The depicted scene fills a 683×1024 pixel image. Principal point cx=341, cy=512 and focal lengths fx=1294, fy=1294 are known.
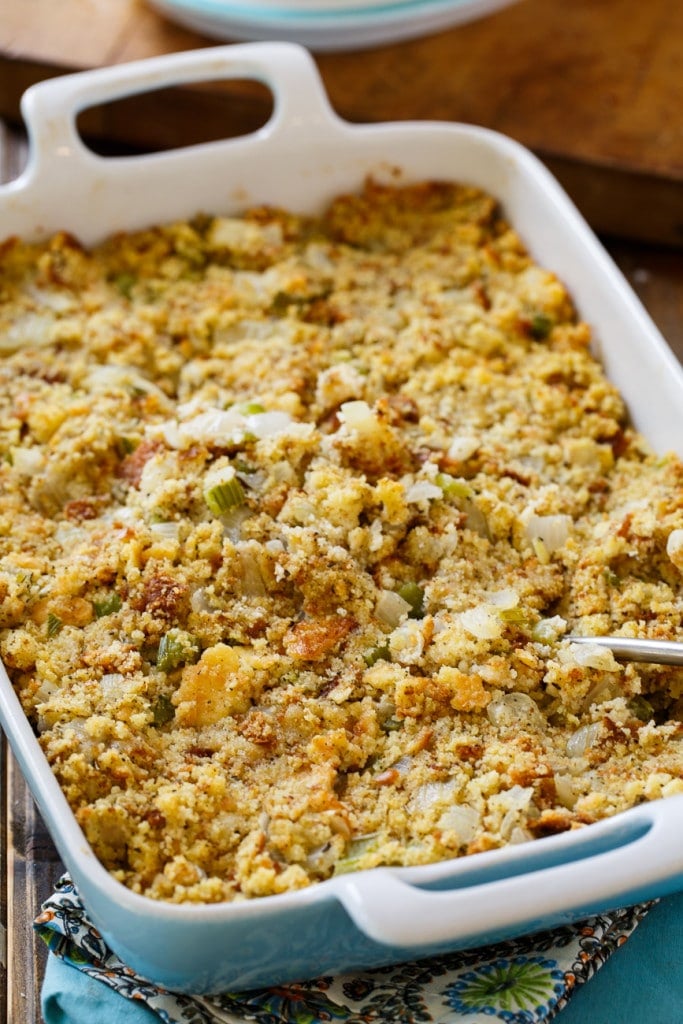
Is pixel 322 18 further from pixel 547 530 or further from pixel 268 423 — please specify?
pixel 547 530

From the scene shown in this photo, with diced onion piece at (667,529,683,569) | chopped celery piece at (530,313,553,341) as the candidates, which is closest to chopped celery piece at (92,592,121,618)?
diced onion piece at (667,529,683,569)

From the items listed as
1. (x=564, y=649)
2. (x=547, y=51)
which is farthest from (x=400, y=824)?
(x=547, y=51)

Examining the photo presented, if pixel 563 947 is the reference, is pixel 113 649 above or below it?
above

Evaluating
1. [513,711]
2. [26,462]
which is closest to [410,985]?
[513,711]

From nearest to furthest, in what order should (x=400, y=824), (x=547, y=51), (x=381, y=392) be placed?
(x=400, y=824) → (x=381, y=392) → (x=547, y=51)

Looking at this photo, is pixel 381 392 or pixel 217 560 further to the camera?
pixel 381 392

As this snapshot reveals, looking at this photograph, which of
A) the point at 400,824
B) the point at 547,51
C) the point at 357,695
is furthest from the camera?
the point at 547,51

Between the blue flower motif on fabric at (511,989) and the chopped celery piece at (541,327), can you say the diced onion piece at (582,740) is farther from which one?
the chopped celery piece at (541,327)

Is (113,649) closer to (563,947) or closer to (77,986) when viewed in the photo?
(77,986)
